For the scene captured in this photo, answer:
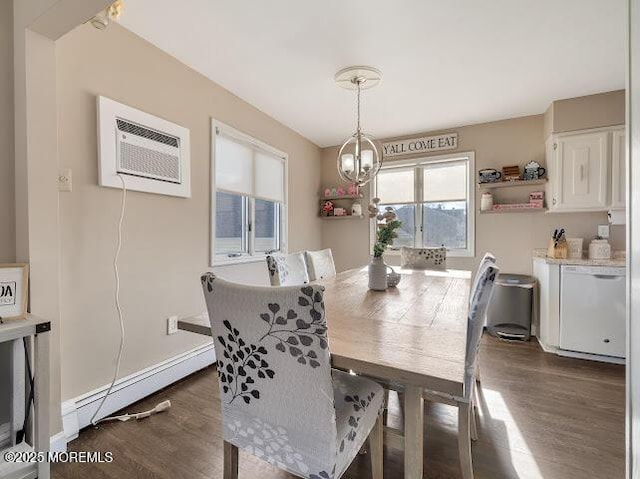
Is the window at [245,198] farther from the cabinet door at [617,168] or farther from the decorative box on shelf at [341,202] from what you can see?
the cabinet door at [617,168]

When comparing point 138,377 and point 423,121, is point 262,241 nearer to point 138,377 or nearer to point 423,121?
point 138,377

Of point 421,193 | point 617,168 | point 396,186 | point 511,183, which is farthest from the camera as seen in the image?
point 396,186

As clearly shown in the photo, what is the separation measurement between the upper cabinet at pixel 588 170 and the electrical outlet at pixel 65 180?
406 cm

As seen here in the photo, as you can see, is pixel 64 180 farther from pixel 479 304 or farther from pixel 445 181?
pixel 445 181

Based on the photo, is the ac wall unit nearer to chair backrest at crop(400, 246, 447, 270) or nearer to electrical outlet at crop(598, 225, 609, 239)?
chair backrest at crop(400, 246, 447, 270)

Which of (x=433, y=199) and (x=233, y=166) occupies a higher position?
(x=233, y=166)

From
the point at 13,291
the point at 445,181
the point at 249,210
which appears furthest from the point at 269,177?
the point at 13,291

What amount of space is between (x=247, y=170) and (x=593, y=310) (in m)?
3.51

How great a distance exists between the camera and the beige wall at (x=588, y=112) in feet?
9.27

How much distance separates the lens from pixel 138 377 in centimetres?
203

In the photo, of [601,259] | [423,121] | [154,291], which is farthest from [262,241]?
[601,259]

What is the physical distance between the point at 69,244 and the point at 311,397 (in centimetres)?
168

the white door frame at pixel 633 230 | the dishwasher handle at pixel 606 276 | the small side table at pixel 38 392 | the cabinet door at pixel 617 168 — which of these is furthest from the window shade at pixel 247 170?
the cabinet door at pixel 617 168

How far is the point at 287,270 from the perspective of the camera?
209 cm
